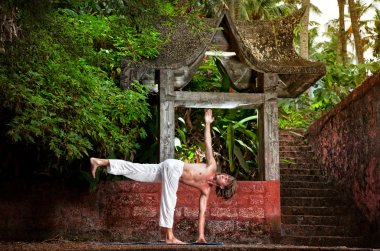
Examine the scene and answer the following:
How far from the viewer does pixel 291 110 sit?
1698 centimetres

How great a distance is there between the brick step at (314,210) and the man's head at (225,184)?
2223 mm

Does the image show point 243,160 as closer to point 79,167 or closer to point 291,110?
point 79,167

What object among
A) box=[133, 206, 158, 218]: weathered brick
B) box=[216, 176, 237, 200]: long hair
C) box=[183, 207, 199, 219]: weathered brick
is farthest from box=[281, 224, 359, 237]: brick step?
box=[133, 206, 158, 218]: weathered brick

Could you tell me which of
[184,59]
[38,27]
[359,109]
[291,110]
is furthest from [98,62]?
[291,110]

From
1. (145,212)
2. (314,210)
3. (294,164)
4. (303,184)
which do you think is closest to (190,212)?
(145,212)

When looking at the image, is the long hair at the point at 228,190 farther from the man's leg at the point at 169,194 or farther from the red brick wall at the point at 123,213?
the red brick wall at the point at 123,213

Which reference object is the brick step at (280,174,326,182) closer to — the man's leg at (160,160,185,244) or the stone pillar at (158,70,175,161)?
the stone pillar at (158,70,175,161)

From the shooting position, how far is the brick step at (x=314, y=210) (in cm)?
1034

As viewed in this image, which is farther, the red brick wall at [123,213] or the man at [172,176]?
the red brick wall at [123,213]

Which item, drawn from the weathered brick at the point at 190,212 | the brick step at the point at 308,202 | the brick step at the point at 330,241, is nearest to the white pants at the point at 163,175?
the weathered brick at the point at 190,212

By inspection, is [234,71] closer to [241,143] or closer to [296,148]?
[241,143]

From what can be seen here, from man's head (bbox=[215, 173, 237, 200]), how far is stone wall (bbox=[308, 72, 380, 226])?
7.44ft

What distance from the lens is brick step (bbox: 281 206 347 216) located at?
1034 cm

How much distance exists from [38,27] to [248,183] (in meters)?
4.41
